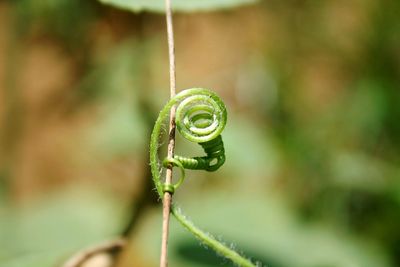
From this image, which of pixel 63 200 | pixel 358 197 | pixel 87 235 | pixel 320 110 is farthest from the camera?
pixel 320 110

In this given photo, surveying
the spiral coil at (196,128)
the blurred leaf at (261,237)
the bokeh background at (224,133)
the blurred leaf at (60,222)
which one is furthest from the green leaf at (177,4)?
the blurred leaf at (60,222)

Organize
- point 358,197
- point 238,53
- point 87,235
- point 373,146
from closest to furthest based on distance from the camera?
point 87,235
point 358,197
point 373,146
point 238,53

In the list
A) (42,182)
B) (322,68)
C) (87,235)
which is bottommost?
(42,182)

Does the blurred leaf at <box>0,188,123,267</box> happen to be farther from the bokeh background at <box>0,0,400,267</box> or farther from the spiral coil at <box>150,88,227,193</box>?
the spiral coil at <box>150,88,227,193</box>

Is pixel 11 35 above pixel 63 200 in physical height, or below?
above

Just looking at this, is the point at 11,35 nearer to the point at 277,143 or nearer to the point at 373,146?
the point at 277,143

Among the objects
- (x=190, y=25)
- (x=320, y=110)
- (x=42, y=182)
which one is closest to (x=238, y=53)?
(x=190, y=25)

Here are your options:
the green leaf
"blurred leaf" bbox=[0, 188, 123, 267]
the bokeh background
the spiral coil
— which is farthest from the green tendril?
"blurred leaf" bbox=[0, 188, 123, 267]
